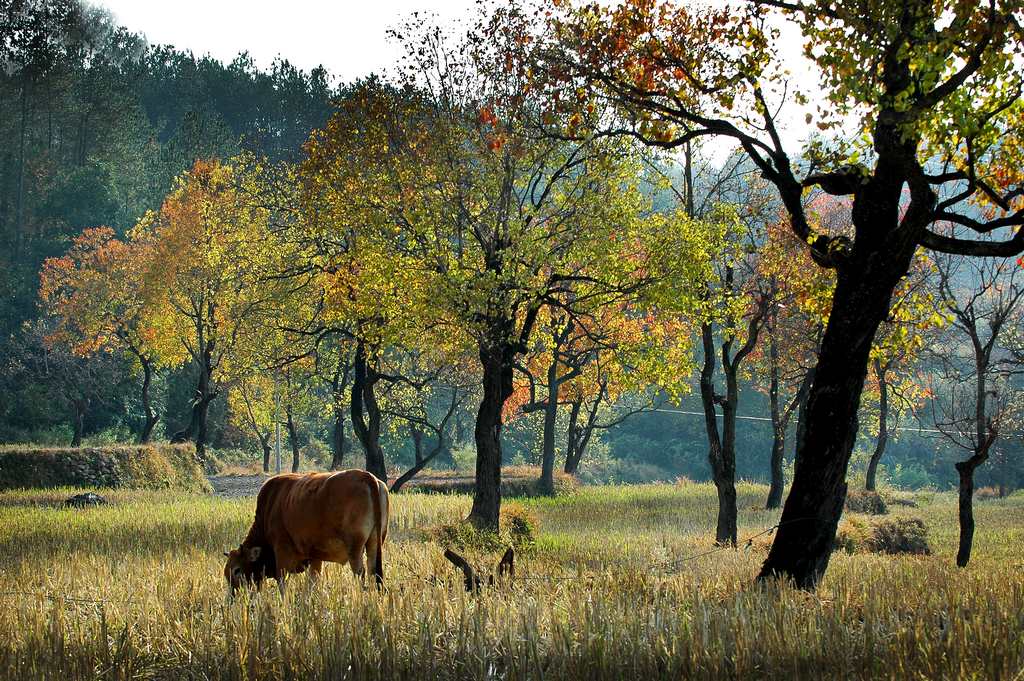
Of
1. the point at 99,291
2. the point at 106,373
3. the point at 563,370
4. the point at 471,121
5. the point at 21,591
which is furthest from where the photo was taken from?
the point at 106,373

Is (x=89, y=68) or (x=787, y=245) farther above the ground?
(x=89, y=68)

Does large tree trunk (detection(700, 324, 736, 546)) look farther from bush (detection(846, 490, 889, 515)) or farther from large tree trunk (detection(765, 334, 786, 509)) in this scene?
bush (detection(846, 490, 889, 515))

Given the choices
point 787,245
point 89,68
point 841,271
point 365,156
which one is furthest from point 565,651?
point 89,68

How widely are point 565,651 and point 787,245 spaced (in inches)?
914

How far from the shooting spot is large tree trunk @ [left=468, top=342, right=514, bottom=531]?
24.1 m

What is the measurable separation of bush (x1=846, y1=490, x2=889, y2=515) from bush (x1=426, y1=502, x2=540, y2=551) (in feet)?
49.3

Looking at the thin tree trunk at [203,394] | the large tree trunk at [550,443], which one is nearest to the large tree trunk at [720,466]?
the large tree trunk at [550,443]

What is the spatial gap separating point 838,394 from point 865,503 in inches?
1031

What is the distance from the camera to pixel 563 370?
44906mm

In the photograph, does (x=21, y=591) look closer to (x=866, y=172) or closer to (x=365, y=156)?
(x=866, y=172)

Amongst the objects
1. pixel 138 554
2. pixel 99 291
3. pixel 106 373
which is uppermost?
pixel 99 291

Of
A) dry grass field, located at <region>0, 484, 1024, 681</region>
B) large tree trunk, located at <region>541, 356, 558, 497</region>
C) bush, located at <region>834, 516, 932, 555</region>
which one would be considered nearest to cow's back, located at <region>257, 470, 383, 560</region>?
dry grass field, located at <region>0, 484, 1024, 681</region>

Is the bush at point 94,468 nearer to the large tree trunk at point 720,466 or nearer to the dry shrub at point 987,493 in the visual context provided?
the large tree trunk at point 720,466

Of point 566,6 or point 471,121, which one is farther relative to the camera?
point 471,121
